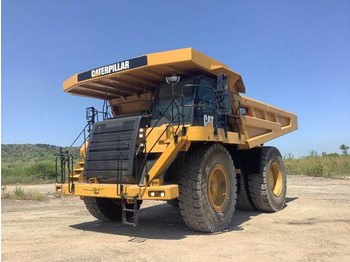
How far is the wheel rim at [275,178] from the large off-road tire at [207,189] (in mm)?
2946

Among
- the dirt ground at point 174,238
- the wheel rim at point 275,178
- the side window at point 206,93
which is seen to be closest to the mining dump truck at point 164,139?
the side window at point 206,93

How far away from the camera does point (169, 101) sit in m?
7.07

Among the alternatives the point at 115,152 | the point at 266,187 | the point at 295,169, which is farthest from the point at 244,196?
the point at 295,169

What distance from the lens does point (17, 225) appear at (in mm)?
7559

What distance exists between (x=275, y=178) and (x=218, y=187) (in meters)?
3.67

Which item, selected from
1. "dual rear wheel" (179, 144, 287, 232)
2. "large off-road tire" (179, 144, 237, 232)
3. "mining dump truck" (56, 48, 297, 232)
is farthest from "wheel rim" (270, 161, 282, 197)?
"large off-road tire" (179, 144, 237, 232)

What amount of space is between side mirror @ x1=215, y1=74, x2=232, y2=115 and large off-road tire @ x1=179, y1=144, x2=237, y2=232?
2.33 ft

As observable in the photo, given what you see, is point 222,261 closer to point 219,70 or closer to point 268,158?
point 219,70

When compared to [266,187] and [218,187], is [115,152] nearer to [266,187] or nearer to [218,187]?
[218,187]

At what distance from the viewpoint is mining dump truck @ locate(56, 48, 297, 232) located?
19.7 feet

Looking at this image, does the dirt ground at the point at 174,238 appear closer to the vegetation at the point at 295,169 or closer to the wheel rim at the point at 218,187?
the wheel rim at the point at 218,187

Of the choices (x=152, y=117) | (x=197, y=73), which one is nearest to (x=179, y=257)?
(x=152, y=117)

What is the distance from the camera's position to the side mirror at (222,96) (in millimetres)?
6527

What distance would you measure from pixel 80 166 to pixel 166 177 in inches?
A: 87.1
